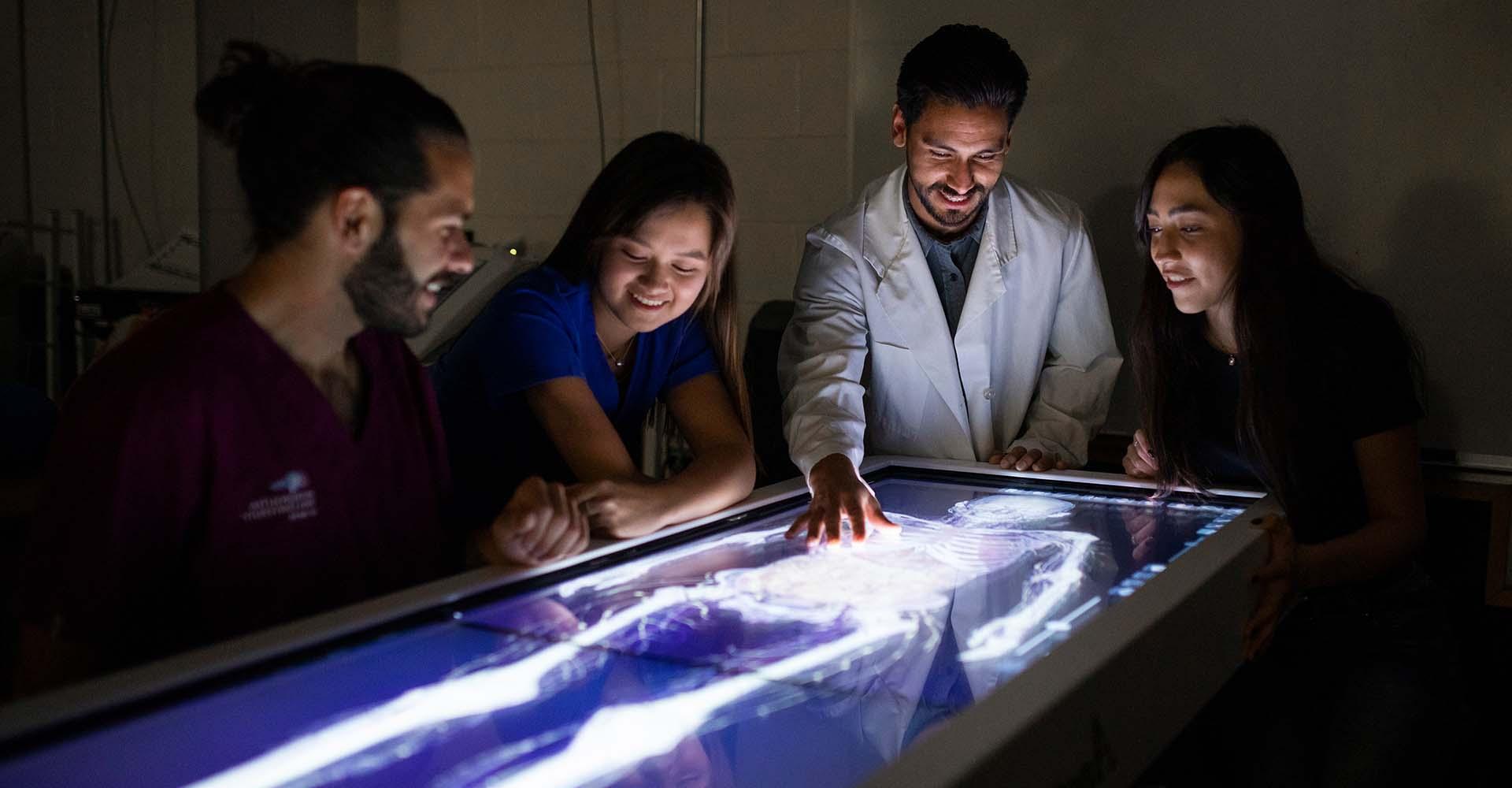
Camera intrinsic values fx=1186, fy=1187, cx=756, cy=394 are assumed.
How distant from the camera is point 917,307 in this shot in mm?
2092

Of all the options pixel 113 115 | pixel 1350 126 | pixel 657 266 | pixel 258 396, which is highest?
pixel 113 115

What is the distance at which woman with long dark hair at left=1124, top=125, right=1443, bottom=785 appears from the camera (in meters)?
1.45

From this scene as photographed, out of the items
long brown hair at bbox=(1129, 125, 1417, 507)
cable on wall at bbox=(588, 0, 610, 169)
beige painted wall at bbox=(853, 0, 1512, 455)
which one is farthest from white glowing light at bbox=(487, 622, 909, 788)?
cable on wall at bbox=(588, 0, 610, 169)

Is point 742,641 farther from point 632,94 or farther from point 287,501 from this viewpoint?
point 632,94

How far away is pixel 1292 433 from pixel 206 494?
1.37m

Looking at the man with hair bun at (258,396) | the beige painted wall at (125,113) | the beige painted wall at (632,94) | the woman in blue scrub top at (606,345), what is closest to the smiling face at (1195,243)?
the woman in blue scrub top at (606,345)

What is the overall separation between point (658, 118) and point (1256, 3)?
1548 mm

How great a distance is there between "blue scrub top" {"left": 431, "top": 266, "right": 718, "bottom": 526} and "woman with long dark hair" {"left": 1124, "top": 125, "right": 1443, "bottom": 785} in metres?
0.73

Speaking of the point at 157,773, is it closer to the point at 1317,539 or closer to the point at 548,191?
the point at 1317,539

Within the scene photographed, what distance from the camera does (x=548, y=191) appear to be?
A: 3447mm

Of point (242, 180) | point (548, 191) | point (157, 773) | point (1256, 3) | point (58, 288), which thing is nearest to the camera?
point (157, 773)

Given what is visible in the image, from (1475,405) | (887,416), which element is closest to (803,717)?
(887,416)

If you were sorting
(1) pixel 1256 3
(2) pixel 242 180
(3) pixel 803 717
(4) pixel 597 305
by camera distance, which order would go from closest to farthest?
(3) pixel 803 717, (2) pixel 242 180, (4) pixel 597 305, (1) pixel 1256 3

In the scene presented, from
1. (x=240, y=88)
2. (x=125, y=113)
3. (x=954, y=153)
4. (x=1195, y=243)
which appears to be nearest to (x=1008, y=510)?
(x=1195, y=243)
